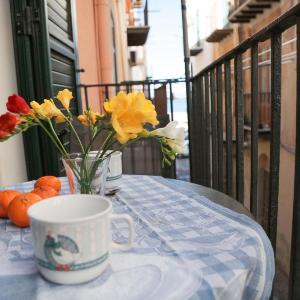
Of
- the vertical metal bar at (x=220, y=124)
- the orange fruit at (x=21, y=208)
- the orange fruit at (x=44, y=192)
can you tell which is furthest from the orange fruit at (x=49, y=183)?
the vertical metal bar at (x=220, y=124)

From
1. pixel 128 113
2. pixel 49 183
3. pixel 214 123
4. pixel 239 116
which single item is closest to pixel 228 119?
pixel 239 116

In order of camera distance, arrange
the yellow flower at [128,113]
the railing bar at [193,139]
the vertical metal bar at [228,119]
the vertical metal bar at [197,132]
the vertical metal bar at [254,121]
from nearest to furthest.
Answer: the yellow flower at [128,113], the vertical metal bar at [254,121], the vertical metal bar at [228,119], the vertical metal bar at [197,132], the railing bar at [193,139]

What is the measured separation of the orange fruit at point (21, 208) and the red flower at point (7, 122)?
0.14m

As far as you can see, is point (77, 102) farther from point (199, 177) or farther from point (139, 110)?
point (139, 110)

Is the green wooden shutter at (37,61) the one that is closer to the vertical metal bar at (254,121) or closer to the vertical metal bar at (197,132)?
the vertical metal bar at (197,132)

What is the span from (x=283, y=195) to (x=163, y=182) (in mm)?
5191

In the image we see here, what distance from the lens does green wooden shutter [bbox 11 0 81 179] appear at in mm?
1801

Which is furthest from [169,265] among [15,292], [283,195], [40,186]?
[283,195]

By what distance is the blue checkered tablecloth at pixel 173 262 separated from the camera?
18.5 inches

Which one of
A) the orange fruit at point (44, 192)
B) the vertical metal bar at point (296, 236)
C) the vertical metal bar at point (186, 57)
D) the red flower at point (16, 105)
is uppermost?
the vertical metal bar at point (186, 57)

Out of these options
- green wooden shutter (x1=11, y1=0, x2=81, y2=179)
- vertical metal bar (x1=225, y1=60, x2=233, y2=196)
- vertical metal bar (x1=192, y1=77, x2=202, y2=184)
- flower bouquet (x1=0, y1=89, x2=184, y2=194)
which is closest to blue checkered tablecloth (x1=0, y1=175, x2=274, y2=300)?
flower bouquet (x1=0, y1=89, x2=184, y2=194)

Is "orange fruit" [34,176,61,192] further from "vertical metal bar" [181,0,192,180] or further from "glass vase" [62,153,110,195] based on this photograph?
"vertical metal bar" [181,0,192,180]

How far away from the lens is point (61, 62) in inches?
88.5

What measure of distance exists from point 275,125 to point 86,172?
58cm
